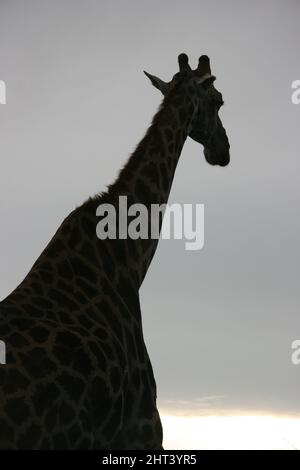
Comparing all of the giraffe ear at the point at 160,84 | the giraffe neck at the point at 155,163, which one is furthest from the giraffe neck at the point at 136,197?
the giraffe ear at the point at 160,84

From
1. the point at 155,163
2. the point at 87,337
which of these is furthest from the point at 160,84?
the point at 87,337

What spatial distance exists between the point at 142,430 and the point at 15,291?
6.20 ft

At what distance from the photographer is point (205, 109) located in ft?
33.7

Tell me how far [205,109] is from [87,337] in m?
4.46

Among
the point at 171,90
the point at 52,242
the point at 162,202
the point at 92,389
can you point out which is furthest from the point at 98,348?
the point at 171,90

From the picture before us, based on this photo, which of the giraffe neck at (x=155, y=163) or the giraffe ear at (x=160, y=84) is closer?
the giraffe neck at (x=155, y=163)

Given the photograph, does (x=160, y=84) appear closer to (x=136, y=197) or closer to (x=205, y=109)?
(x=205, y=109)

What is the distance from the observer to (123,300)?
8.02 metres

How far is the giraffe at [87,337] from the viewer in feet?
20.8

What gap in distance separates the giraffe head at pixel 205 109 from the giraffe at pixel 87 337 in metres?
0.84

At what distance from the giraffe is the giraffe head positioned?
842 millimetres

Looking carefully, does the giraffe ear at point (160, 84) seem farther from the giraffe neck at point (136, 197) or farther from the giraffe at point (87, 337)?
the giraffe at point (87, 337)

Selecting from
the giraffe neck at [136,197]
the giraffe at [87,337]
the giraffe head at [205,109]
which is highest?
the giraffe head at [205,109]
